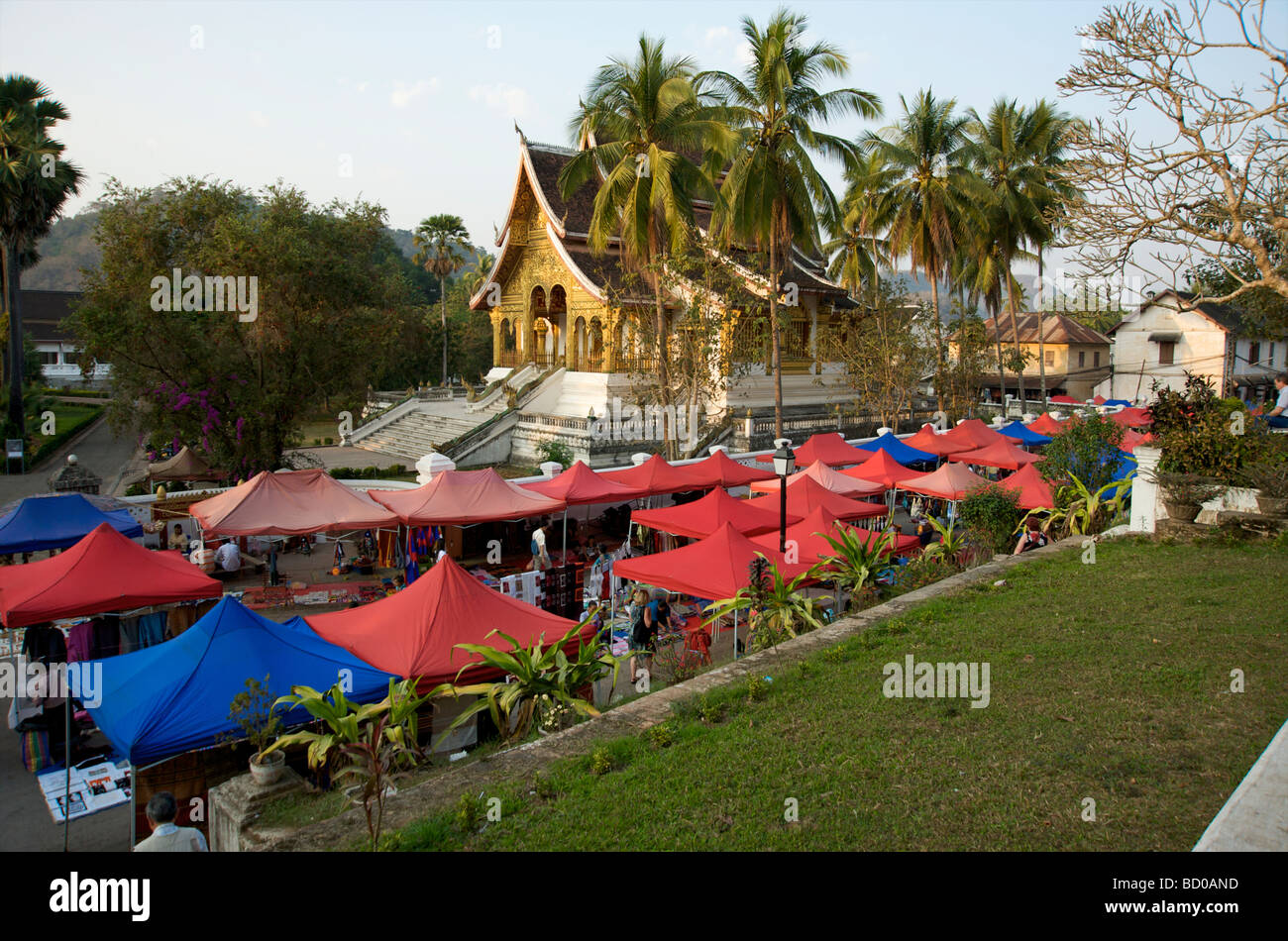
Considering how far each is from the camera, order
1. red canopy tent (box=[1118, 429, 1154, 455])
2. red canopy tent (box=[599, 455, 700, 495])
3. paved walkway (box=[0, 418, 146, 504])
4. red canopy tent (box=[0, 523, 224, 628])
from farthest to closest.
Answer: paved walkway (box=[0, 418, 146, 504]), red canopy tent (box=[1118, 429, 1154, 455]), red canopy tent (box=[599, 455, 700, 495]), red canopy tent (box=[0, 523, 224, 628])

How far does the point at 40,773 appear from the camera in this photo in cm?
859

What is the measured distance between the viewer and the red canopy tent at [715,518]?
1411 cm

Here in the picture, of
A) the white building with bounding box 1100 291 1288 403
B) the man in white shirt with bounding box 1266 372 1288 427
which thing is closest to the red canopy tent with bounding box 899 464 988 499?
the man in white shirt with bounding box 1266 372 1288 427

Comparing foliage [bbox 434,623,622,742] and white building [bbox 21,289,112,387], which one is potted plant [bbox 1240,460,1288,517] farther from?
white building [bbox 21,289,112,387]

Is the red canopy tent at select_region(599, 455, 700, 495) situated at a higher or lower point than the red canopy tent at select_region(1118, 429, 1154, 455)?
lower

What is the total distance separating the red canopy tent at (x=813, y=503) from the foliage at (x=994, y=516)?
164 cm

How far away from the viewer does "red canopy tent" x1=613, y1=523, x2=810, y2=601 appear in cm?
1077

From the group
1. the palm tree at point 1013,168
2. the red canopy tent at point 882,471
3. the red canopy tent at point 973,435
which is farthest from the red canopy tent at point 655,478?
the palm tree at point 1013,168

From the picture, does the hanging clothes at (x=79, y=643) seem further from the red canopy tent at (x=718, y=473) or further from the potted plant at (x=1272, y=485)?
the potted plant at (x=1272, y=485)

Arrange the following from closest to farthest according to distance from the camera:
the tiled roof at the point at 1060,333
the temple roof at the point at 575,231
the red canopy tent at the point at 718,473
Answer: the red canopy tent at the point at 718,473, the temple roof at the point at 575,231, the tiled roof at the point at 1060,333

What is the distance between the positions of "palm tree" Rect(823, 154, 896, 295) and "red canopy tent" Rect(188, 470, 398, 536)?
24.0 meters

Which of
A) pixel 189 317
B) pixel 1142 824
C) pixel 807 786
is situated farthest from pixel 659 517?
pixel 189 317
